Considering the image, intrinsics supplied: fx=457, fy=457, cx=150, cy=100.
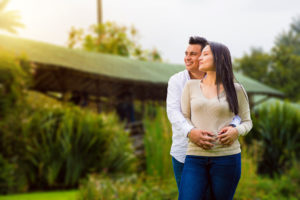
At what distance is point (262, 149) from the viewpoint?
12.4 metres

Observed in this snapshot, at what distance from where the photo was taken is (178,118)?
2195mm

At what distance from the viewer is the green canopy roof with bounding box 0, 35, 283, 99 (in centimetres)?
1593

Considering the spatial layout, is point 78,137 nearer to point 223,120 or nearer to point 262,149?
point 262,149

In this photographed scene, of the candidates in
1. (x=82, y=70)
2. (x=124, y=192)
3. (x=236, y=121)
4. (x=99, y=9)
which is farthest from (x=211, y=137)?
(x=99, y=9)

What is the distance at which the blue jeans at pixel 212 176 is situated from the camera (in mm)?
2174

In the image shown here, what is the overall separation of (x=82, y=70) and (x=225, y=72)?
1403 cm

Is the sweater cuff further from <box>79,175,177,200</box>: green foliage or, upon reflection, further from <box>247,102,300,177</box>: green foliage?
<box>247,102,300,177</box>: green foliage

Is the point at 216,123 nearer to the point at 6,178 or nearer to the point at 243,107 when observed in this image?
the point at 243,107

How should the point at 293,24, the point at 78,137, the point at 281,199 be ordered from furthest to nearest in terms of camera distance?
1. the point at 293,24
2. the point at 78,137
3. the point at 281,199

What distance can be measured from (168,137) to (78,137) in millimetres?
4265

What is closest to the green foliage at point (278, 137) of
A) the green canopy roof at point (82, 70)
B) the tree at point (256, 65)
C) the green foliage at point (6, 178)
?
the green canopy roof at point (82, 70)

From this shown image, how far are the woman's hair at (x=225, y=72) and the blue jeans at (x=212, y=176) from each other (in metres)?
0.25

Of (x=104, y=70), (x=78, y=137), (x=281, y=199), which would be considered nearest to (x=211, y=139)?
(x=281, y=199)

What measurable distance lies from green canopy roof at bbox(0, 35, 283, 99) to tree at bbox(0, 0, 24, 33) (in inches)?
16.4
